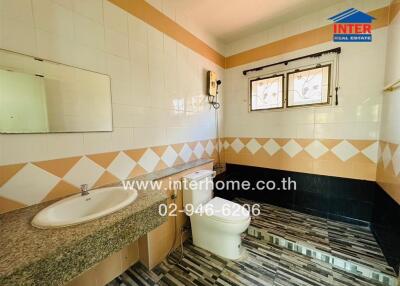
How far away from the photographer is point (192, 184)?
1586 millimetres

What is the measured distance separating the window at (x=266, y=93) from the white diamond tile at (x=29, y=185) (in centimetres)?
230

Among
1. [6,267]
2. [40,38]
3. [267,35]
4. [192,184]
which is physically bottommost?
[192,184]

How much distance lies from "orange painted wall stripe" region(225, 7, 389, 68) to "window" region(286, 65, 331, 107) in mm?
302

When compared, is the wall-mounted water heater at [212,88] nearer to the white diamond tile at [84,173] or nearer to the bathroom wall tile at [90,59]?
the bathroom wall tile at [90,59]

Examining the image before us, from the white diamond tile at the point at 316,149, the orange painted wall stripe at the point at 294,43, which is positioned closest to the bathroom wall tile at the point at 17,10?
the orange painted wall stripe at the point at 294,43

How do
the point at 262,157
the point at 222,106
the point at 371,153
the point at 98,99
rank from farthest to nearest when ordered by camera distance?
1. the point at 222,106
2. the point at 262,157
3. the point at 371,153
4. the point at 98,99

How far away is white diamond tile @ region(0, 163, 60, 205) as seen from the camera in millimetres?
872

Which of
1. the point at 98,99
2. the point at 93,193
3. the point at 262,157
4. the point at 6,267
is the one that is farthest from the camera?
the point at 262,157

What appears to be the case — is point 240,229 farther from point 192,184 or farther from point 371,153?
point 371,153

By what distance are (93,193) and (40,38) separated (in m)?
0.94

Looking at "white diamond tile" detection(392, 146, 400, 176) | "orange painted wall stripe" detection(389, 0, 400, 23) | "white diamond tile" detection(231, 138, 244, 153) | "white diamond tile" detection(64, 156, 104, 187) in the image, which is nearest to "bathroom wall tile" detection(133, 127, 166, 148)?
"white diamond tile" detection(64, 156, 104, 187)

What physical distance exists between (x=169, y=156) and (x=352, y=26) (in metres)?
2.35

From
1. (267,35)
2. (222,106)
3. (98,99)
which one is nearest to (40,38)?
(98,99)

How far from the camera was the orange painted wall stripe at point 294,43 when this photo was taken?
1.62 meters
